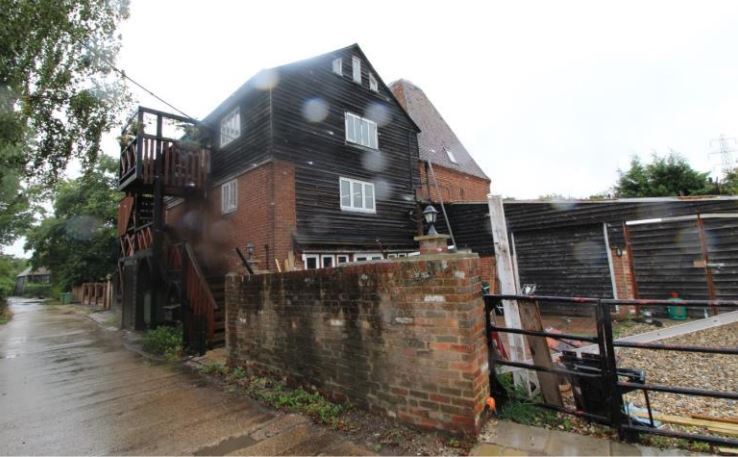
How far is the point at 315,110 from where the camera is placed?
1166 cm

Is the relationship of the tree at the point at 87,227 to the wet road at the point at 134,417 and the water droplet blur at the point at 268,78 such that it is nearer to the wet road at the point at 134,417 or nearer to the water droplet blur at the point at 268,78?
the water droplet blur at the point at 268,78

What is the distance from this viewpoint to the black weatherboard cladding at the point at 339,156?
10734 mm

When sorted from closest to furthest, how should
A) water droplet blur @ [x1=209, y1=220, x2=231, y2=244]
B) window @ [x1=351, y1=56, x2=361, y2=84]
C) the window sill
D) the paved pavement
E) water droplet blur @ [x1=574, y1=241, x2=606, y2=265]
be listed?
the paved pavement
water droplet blur @ [x1=574, y1=241, x2=606, y2=265]
water droplet blur @ [x1=209, y1=220, x2=231, y2=244]
the window sill
window @ [x1=351, y1=56, x2=361, y2=84]

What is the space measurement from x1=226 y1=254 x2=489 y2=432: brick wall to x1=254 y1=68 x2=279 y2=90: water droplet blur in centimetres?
766

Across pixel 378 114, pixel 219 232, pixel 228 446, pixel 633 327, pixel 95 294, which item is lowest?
pixel 633 327

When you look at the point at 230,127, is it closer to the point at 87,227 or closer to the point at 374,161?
the point at 374,161

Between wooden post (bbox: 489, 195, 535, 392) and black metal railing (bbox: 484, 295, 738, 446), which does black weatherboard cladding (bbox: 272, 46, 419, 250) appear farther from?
black metal railing (bbox: 484, 295, 738, 446)

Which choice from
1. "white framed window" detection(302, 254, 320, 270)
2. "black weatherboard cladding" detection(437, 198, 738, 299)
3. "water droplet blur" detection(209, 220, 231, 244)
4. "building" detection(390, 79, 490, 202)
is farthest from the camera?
"building" detection(390, 79, 490, 202)

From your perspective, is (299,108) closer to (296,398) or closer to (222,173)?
(222,173)

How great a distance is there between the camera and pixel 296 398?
461 cm

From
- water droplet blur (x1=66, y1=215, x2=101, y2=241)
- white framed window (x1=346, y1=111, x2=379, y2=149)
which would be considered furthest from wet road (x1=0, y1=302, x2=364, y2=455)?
water droplet blur (x1=66, y1=215, x2=101, y2=241)

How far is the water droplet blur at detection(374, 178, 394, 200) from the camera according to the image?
43.5 ft

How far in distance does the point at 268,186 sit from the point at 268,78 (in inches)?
138

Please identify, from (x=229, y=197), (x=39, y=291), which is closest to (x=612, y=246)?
(x=229, y=197)
